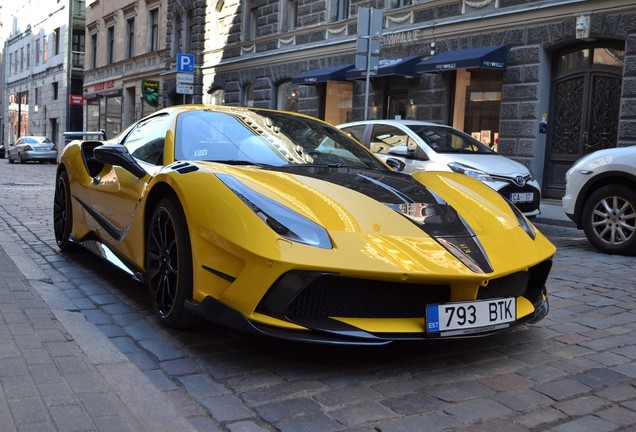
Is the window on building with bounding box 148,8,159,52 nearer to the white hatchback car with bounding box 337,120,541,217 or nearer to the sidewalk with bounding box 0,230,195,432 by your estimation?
the white hatchback car with bounding box 337,120,541,217

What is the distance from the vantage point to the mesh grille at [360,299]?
118 inches

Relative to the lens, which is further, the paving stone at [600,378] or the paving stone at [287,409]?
the paving stone at [600,378]

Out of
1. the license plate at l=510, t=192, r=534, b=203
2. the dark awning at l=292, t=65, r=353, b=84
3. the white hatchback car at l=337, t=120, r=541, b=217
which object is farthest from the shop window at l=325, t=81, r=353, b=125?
the license plate at l=510, t=192, r=534, b=203

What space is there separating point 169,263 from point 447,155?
6394mm

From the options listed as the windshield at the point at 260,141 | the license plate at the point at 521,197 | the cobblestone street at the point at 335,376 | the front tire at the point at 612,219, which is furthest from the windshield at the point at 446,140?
the cobblestone street at the point at 335,376

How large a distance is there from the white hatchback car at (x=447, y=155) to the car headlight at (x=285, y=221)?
20.1 feet

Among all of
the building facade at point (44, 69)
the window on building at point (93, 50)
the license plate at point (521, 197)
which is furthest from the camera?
the building facade at point (44, 69)

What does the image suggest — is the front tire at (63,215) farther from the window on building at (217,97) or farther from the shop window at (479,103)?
the window on building at (217,97)

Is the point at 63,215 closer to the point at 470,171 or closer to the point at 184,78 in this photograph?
the point at 470,171

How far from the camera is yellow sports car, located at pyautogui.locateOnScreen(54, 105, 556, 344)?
3.00 meters

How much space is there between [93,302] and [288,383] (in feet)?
6.36

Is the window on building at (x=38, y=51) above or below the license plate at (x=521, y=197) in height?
above

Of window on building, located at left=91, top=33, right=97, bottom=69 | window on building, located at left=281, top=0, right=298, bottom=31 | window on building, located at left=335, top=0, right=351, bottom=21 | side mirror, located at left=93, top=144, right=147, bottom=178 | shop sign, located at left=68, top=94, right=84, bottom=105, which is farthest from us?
shop sign, located at left=68, top=94, right=84, bottom=105

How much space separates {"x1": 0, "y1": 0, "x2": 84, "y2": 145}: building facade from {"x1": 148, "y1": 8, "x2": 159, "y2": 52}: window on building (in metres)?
10.9
